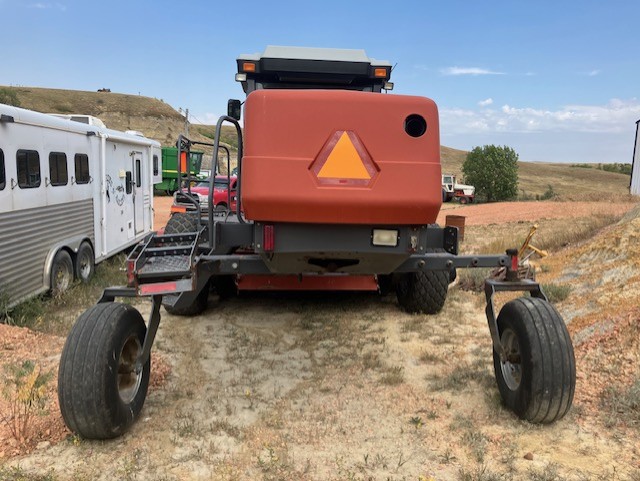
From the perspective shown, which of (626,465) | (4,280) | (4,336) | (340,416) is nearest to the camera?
(626,465)

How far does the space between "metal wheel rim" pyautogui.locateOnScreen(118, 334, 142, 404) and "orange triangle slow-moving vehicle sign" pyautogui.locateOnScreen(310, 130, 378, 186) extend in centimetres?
170

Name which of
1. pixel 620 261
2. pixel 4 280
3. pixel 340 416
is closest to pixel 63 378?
pixel 340 416

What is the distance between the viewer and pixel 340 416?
11.9 feet

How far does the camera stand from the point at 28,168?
234 inches

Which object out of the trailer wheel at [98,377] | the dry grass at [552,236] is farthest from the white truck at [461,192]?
the trailer wheel at [98,377]

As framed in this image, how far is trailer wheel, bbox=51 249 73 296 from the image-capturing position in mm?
6641

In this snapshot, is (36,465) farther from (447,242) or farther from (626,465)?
(626,465)

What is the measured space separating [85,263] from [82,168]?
1398mm

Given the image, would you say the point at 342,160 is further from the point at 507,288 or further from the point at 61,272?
the point at 61,272

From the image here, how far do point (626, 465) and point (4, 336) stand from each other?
195 inches

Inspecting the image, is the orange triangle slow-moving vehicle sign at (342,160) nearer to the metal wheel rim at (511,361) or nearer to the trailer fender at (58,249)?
the metal wheel rim at (511,361)

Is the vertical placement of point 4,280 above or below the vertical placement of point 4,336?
above

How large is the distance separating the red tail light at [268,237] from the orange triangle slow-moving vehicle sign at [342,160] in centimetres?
45

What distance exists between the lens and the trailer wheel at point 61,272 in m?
6.64
